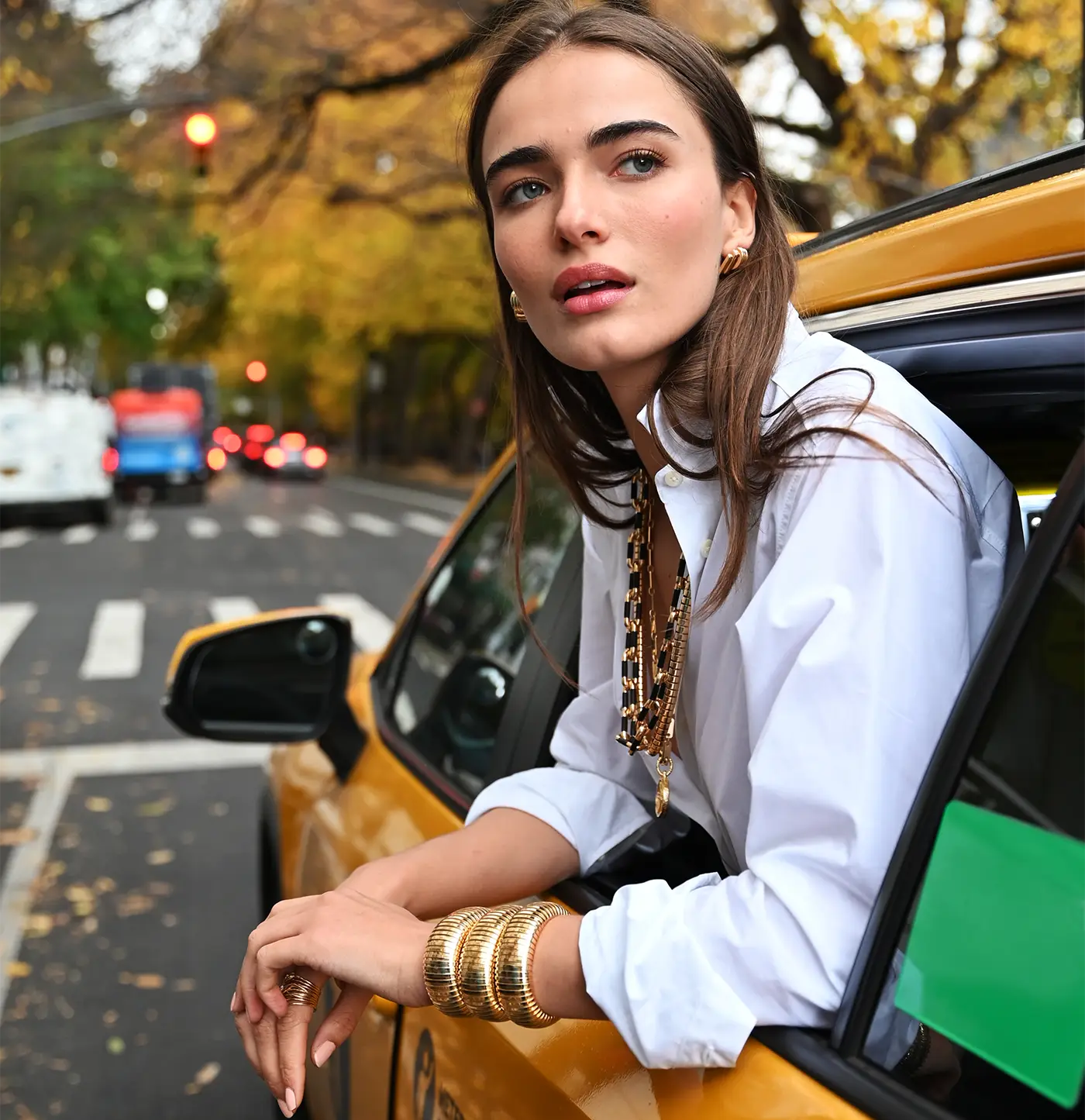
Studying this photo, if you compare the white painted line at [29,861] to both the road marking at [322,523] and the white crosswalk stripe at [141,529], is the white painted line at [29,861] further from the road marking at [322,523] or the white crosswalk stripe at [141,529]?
the road marking at [322,523]

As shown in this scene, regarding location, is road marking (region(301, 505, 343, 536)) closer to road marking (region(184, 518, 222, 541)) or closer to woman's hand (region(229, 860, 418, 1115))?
road marking (region(184, 518, 222, 541))

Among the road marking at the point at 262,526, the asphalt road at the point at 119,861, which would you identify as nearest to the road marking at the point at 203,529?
the road marking at the point at 262,526

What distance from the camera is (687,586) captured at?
4.49ft

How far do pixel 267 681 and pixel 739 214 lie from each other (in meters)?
1.28

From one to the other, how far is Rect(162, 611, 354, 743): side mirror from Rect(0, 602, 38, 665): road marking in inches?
331

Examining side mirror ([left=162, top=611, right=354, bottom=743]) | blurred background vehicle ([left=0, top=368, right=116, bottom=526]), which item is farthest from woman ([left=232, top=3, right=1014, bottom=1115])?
blurred background vehicle ([left=0, top=368, right=116, bottom=526])

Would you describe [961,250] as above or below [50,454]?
above

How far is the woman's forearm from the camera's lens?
1.52 metres

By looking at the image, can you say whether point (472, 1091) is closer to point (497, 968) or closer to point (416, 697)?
point (497, 968)

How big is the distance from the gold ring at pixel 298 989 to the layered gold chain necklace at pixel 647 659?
1.27 ft

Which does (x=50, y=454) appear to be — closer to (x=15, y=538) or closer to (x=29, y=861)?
(x=15, y=538)

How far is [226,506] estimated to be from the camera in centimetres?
3025

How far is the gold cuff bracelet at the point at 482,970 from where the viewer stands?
48.9 inches

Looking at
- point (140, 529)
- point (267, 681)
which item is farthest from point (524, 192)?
point (140, 529)
